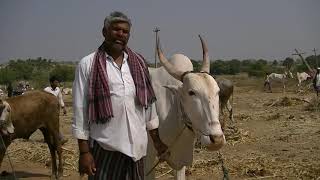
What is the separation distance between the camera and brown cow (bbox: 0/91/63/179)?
752 centimetres

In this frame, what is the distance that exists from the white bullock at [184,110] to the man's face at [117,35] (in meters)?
0.88

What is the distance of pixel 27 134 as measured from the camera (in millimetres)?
7758

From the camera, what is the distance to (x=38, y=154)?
9.30 metres

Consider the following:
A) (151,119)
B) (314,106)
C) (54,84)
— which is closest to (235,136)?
(54,84)

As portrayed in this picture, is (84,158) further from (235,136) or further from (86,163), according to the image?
(235,136)

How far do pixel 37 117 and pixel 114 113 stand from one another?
5.06m

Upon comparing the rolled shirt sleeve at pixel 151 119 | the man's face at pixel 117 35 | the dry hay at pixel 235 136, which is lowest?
the dry hay at pixel 235 136

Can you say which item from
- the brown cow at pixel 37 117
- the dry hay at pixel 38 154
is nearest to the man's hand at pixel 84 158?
the brown cow at pixel 37 117

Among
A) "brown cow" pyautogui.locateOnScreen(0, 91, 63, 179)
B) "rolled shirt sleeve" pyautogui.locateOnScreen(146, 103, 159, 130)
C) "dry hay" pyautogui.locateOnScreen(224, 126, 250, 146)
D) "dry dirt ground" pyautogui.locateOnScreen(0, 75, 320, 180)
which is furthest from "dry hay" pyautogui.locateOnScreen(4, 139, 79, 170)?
"rolled shirt sleeve" pyautogui.locateOnScreen(146, 103, 159, 130)

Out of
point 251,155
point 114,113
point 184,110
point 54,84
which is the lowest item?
point 251,155

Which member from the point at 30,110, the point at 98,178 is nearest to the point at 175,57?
the point at 98,178

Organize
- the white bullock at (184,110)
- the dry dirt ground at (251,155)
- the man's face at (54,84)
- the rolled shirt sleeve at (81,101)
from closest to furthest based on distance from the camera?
the rolled shirt sleeve at (81,101) < the white bullock at (184,110) < the dry dirt ground at (251,155) < the man's face at (54,84)

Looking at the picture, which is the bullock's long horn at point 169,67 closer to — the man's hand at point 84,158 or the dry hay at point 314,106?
the man's hand at point 84,158

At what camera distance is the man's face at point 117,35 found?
3.05m
